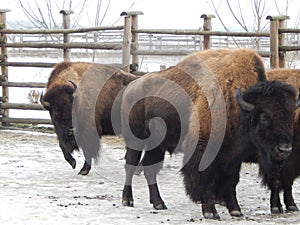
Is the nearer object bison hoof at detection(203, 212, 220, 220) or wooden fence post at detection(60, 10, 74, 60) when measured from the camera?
bison hoof at detection(203, 212, 220, 220)

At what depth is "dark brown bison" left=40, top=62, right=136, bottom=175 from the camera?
927cm

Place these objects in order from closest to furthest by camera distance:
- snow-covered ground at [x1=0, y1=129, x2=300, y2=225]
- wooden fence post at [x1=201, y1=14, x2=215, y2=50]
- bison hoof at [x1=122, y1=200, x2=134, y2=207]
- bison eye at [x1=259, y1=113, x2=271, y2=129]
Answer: bison eye at [x1=259, y1=113, x2=271, y2=129] < snow-covered ground at [x1=0, y1=129, x2=300, y2=225] < bison hoof at [x1=122, y1=200, x2=134, y2=207] < wooden fence post at [x1=201, y1=14, x2=215, y2=50]

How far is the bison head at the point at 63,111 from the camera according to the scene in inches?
→ 364

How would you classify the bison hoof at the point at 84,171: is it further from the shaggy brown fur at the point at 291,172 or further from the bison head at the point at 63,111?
the shaggy brown fur at the point at 291,172

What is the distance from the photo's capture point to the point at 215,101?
21.9ft

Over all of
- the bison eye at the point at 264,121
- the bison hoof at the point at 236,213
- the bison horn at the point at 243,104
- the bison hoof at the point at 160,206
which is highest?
the bison horn at the point at 243,104

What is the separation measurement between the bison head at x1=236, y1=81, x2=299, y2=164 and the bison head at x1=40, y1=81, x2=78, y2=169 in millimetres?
3363

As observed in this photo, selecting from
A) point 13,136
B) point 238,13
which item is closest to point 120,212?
point 13,136

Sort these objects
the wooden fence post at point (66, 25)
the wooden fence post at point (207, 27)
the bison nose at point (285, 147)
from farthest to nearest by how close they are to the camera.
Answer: the wooden fence post at point (66, 25) < the wooden fence post at point (207, 27) < the bison nose at point (285, 147)

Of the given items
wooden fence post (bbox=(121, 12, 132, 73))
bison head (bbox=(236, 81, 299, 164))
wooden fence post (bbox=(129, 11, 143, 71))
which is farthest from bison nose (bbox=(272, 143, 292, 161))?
wooden fence post (bbox=(129, 11, 143, 71))

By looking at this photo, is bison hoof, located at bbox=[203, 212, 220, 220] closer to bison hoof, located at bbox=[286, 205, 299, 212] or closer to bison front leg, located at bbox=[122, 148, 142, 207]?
bison hoof, located at bbox=[286, 205, 299, 212]

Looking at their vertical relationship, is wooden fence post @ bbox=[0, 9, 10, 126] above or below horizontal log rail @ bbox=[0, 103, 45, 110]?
above

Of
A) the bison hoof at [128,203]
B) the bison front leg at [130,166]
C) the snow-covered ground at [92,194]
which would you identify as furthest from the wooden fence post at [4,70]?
the bison hoof at [128,203]

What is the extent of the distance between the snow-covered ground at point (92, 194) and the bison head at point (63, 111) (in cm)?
40
